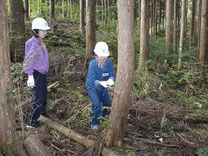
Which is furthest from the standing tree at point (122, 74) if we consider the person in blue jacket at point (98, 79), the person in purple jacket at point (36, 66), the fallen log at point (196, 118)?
the fallen log at point (196, 118)

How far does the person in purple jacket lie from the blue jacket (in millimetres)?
1021

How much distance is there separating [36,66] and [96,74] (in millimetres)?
1233

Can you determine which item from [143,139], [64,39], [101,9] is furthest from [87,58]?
[101,9]

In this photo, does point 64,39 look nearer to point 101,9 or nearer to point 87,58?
point 87,58

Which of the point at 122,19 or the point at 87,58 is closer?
the point at 122,19

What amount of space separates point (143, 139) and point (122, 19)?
227cm

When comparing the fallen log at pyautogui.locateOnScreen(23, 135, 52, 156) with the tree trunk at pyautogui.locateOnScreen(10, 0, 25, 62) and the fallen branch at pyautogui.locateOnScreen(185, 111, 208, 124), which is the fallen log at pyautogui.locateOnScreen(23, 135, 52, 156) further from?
the tree trunk at pyautogui.locateOnScreen(10, 0, 25, 62)

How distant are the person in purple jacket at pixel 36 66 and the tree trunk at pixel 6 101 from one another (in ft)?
3.94

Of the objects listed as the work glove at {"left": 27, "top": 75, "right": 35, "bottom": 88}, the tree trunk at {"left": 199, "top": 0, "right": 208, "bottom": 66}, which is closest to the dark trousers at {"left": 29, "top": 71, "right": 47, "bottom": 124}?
the work glove at {"left": 27, "top": 75, "right": 35, "bottom": 88}

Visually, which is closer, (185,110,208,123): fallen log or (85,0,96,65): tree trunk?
(185,110,208,123): fallen log

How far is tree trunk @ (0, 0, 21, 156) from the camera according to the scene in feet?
12.7

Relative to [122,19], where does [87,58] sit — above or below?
below

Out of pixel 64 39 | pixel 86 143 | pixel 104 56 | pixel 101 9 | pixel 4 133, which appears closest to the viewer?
pixel 4 133

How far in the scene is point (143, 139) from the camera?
16.7 feet
